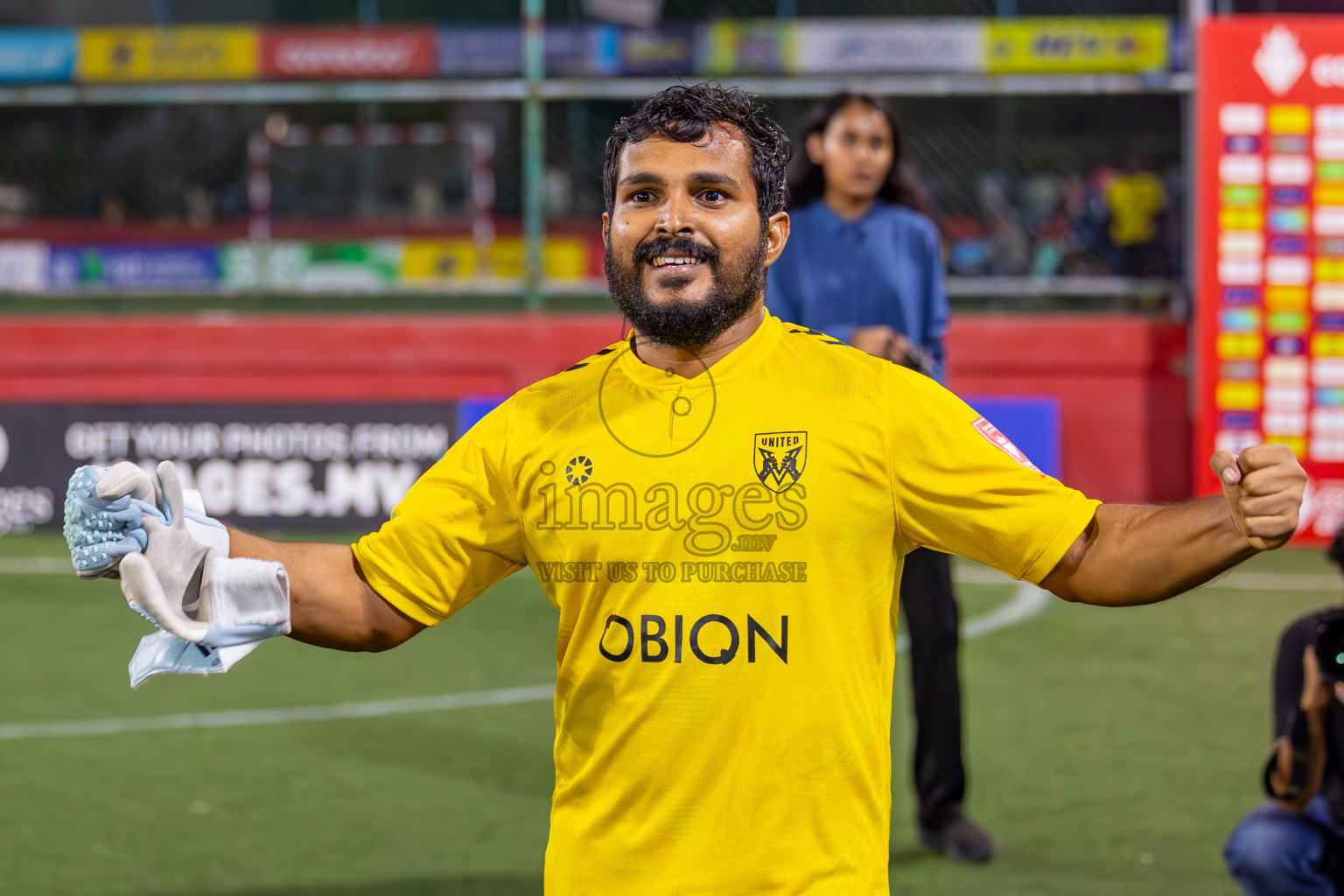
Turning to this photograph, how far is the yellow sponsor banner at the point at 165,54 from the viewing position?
1258 cm

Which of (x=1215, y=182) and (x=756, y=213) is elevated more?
(x=1215, y=182)

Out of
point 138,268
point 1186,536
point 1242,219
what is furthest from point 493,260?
point 1186,536

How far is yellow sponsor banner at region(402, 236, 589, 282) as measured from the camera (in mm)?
12547

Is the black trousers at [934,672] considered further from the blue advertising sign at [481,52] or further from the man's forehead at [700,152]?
the blue advertising sign at [481,52]

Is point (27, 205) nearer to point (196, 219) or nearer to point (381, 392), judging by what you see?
point (196, 219)

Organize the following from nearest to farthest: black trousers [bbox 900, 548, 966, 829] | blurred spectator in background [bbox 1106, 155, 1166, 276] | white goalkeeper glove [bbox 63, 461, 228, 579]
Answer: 1. white goalkeeper glove [bbox 63, 461, 228, 579]
2. black trousers [bbox 900, 548, 966, 829]
3. blurred spectator in background [bbox 1106, 155, 1166, 276]

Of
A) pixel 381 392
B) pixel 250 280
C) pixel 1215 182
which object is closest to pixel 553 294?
pixel 381 392

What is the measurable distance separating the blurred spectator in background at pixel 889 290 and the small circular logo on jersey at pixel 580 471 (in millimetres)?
2417

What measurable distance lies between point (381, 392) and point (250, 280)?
1625 millimetres

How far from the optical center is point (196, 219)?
13.9m

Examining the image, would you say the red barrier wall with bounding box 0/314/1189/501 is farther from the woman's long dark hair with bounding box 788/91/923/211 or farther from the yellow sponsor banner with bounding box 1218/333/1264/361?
the woman's long dark hair with bounding box 788/91/923/211

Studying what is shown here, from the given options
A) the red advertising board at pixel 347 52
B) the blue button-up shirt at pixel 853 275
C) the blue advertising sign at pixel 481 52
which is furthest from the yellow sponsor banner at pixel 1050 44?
the blue button-up shirt at pixel 853 275

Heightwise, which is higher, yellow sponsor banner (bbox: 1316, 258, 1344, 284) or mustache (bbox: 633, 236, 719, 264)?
yellow sponsor banner (bbox: 1316, 258, 1344, 284)

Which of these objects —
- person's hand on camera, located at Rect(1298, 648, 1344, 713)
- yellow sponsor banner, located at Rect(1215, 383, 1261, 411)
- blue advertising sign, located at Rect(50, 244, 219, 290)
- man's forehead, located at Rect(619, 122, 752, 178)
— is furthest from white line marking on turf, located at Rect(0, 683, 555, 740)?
blue advertising sign, located at Rect(50, 244, 219, 290)
